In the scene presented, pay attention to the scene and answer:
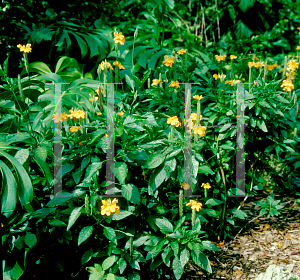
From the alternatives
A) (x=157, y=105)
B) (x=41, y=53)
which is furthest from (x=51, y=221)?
(x=41, y=53)

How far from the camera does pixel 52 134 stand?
1592mm

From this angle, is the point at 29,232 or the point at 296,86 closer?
the point at 29,232

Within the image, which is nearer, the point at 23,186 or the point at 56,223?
the point at 23,186

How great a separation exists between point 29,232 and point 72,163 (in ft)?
1.15

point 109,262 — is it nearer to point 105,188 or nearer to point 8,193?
point 105,188

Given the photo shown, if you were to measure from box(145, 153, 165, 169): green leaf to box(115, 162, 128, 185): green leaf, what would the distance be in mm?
97

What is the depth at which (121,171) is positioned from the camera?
1364 mm

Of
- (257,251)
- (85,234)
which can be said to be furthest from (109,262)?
(257,251)

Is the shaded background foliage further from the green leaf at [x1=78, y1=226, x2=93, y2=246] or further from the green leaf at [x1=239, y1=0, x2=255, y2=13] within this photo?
the green leaf at [x1=78, y1=226, x2=93, y2=246]

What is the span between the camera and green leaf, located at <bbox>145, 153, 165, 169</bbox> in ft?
4.56

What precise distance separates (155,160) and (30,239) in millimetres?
615

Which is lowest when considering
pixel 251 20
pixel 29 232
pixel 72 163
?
pixel 29 232

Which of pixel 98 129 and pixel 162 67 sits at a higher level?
pixel 162 67

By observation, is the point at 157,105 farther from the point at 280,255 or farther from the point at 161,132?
the point at 280,255
